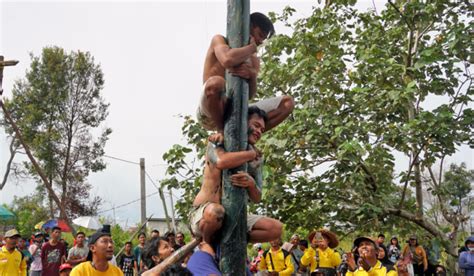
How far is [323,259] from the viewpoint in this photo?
9.60 metres

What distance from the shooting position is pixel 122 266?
11398 mm

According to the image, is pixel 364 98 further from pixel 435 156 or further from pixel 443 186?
pixel 443 186

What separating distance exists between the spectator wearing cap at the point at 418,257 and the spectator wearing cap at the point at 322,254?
9.02ft

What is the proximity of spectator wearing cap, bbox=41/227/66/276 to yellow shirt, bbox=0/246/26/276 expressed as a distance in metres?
0.75

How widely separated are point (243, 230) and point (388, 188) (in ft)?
23.9

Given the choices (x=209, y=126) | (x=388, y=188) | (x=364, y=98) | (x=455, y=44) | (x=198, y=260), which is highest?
(x=455, y=44)

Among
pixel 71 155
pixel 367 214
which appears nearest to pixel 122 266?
pixel 367 214

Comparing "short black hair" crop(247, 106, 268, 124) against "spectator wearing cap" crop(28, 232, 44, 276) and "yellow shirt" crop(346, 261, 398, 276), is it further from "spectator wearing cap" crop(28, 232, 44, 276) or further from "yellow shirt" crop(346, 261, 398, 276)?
"spectator wearing cap" crop(28, 232, 44, 276)

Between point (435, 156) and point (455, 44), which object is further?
point (435, 156)

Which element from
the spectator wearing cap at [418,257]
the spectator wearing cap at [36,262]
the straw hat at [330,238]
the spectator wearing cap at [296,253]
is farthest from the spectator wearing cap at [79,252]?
the spectator wearing cap at [418,257]

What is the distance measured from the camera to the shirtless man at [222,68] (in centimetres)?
356

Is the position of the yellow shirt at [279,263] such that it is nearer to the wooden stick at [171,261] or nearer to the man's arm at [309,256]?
the man's arm at [309,256]

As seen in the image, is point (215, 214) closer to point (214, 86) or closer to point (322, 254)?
point (214, 86)

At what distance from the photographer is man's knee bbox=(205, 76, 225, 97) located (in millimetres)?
3568
